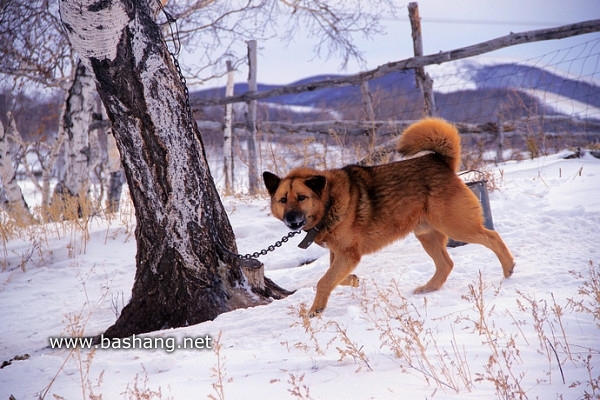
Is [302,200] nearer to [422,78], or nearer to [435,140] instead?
[435,140]

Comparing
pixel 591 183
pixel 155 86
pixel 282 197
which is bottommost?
pixel 591 183

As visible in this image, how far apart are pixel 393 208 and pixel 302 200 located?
78 centimetres

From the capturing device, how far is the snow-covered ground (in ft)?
7.13

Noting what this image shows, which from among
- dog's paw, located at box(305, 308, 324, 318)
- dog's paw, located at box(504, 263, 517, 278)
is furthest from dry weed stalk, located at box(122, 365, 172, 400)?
dog's paw, located at box(504, 263, 517, 278)

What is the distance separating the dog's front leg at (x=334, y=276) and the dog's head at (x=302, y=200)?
382 millimetres

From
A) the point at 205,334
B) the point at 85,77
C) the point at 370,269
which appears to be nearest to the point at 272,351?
the point at 205,334

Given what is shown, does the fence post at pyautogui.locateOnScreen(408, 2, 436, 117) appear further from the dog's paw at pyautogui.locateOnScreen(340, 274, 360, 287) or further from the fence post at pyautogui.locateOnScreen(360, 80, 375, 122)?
the dog's paw at pyautogui.locateOnScreen(340, 274, 360, 287)

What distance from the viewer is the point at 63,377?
8.55 ft

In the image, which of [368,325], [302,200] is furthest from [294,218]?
[368,325]

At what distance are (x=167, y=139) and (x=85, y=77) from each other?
6287 millimetres

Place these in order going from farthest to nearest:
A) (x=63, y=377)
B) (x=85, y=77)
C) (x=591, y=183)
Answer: (x=85, y=77), (x=591, y=183), (x=63, y=377)

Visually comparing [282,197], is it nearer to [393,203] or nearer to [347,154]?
[393,203]

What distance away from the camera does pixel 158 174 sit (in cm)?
379

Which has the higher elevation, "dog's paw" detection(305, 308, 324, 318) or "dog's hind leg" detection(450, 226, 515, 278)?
"dog's hind leg" detection(450, 226, 515, 278)
